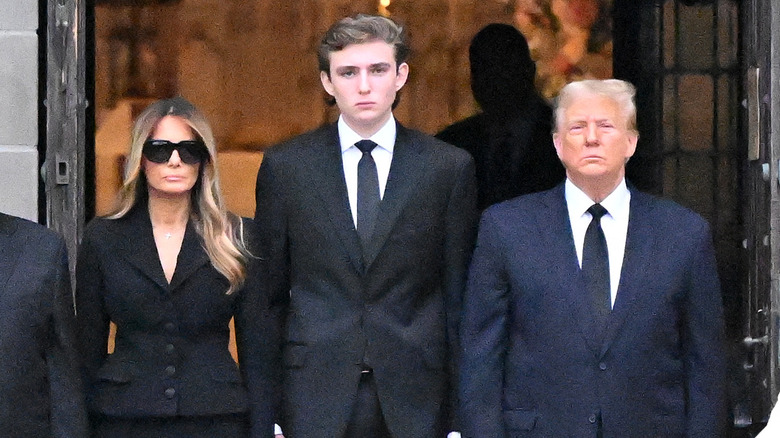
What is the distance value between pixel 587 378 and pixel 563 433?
19 cm

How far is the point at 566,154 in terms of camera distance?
495 cm

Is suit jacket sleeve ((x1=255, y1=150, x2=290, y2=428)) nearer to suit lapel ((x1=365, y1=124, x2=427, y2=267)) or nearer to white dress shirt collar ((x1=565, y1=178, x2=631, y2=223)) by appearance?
suit lapel ((x1=365, y1=124, x2=427, y2=267))

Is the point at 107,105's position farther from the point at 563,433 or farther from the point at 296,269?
the point at 563,433

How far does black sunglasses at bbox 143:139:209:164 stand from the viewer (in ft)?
16.5


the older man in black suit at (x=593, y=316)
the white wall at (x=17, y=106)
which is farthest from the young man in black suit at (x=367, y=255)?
the white wall at (x=17, y=106)

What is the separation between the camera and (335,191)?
16.8ft

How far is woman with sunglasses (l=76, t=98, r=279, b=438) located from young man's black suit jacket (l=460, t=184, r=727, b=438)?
73 cm

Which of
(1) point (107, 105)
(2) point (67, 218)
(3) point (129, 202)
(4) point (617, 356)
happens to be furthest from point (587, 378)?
A: (1) point (107, 105)

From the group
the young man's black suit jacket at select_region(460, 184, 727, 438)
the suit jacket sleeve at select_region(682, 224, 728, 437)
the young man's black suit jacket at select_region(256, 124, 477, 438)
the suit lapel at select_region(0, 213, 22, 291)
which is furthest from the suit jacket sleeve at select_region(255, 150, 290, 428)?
the suit jacket sleeve at select_region(682, 224, 728, 437)

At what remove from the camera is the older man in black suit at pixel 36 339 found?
4.54m

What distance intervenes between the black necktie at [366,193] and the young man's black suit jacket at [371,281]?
47mm

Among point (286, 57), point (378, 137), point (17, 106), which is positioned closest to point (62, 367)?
point (378, 137)

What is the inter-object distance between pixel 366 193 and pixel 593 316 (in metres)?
0.87

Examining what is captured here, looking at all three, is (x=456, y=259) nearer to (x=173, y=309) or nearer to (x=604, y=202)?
(x=604, y=202)
